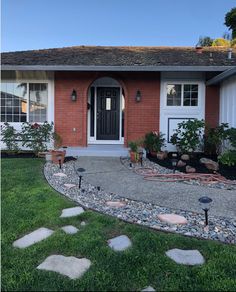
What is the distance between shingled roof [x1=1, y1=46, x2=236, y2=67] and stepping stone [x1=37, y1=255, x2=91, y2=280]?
788 cm

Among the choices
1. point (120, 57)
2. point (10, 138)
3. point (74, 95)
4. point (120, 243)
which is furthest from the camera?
point (120, 57)

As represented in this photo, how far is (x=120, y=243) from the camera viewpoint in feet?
10.8

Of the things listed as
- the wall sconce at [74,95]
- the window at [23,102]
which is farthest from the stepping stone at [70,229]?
the window at [23,102]

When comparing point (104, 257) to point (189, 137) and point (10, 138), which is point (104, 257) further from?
point (10, 138)

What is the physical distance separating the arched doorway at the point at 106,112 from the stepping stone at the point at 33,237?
311 inches

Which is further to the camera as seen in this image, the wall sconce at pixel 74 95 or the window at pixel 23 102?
the window at pixel 23 102

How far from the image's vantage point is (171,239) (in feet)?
11.1

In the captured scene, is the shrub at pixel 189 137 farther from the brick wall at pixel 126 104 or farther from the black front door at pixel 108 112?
the black front door at pixel 108 112

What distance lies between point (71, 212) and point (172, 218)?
1.37 meters

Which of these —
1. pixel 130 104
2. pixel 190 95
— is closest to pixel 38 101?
pixel 130 104

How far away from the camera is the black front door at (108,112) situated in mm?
11477

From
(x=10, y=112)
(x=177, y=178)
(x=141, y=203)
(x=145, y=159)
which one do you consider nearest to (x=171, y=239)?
(x=141, y=203)

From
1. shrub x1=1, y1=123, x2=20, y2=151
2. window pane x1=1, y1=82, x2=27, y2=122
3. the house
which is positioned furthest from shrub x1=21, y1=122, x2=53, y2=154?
window pane x1=1, y1=82, x2=27, y2=122

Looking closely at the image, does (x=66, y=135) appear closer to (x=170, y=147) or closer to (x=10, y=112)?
(x=10, y=112)
